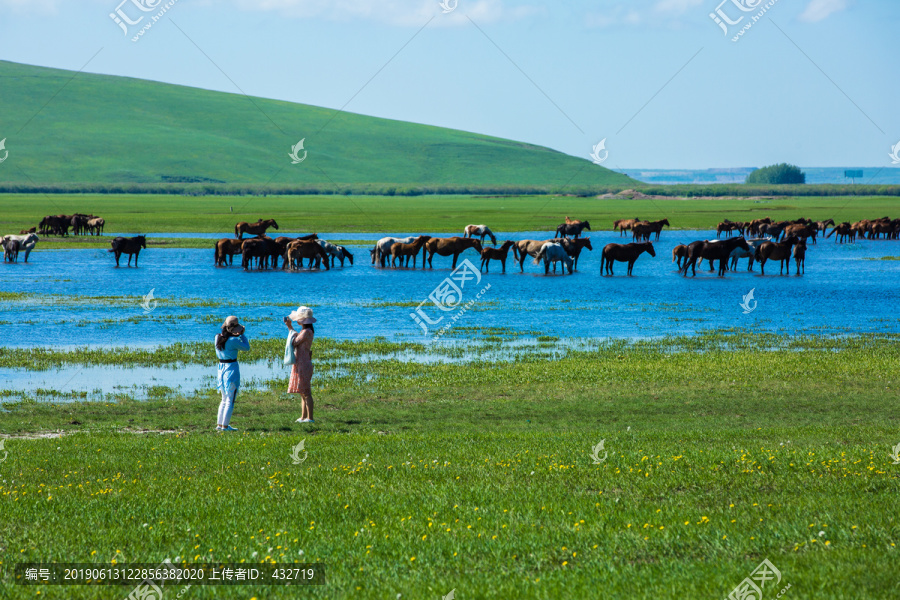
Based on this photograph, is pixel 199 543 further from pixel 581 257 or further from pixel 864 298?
pixel 581 257

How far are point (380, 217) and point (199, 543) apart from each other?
370ft

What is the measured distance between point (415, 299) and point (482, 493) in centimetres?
2944

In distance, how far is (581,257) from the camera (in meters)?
68.1

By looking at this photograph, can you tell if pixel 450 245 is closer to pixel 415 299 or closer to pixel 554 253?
pixel 554 253

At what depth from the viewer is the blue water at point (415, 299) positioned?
1186 inches

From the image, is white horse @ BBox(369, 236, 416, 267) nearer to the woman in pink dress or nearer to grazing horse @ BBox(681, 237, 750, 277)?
grazing horse @ BBox(681, 237, 750, 277)

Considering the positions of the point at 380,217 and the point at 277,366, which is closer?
the point at 277,366

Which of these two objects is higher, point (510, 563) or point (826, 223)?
point (826, 223)

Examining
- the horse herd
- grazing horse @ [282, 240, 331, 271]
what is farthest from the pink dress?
grazing horse @ [282, 240, 331, 271]

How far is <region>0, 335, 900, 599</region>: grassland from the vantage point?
7680 millimetres

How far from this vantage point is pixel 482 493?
1027 cm

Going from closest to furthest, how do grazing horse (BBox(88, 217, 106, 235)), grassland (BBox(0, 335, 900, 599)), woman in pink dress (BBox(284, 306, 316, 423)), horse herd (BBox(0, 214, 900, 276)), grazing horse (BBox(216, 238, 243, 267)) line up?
1. grassland (BBox(0, 335, 900, 599))
2. woman in pink dress (BBox(284, 306, 316, 423))
3. horse herd (BBox(0, 214, 900, 276))
4. grazing horse (BBox(216, 238, 243, 267))
5. grazing horse (BBox(88, 217, 106, 235))

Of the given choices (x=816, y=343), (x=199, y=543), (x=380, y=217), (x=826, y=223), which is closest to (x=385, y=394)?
(x=199, y=543)

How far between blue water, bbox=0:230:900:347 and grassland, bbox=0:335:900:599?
11.0m
